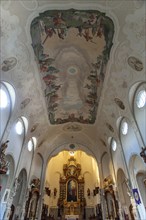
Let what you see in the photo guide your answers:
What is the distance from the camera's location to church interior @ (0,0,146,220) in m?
7.68

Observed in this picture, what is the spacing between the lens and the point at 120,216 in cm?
1252

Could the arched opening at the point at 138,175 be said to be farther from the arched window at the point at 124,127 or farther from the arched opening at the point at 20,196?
the arched opening at the point at 20,196

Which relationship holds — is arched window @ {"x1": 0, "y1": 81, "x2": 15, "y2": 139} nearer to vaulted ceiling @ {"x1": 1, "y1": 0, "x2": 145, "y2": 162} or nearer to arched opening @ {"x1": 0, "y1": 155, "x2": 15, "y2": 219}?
vaulted ceiling @ {"x1": 1, "y1": 0, "x2": 145, "y2": 162}

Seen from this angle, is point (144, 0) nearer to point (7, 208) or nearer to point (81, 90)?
point (81, 90)

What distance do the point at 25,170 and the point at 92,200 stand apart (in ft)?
35.1

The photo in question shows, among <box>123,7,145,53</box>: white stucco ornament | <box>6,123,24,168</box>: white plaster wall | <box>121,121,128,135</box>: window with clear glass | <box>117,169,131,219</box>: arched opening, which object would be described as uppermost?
<box>123,7,145,53</box>: white stucco ornament

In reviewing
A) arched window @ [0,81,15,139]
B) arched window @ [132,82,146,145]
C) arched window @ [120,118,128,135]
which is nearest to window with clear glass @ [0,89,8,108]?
arched window @ [0,81,15,139]

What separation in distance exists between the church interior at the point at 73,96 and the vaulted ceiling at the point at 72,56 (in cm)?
5

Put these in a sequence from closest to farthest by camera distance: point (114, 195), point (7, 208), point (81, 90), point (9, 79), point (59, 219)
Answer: point (9, 79) → point (7, 208) → point (81, 90) → point (114, 195) → point (59, 219)

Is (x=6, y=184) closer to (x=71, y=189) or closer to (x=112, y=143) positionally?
(x=112, y=143)

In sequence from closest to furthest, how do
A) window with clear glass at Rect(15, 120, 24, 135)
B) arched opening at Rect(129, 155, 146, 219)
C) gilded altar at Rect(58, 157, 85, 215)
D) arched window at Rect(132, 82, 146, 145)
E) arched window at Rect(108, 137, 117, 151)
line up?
arched window at Rect(132, 82, 146, 145)
arched opening at Rect(129, 155, 146, 219)
window with clear glass at Rect(15, 120, 24, 135)
arched window at Rect(108, 137, 117, 151)
gilded altar at Rect(58, 157, 85, 215)

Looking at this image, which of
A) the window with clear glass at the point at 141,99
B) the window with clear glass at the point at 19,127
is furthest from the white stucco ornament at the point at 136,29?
the window with clear glass at the point at 19,127

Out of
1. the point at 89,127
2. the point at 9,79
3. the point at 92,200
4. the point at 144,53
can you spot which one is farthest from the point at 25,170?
the point at 144,53

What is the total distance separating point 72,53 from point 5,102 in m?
5.22
